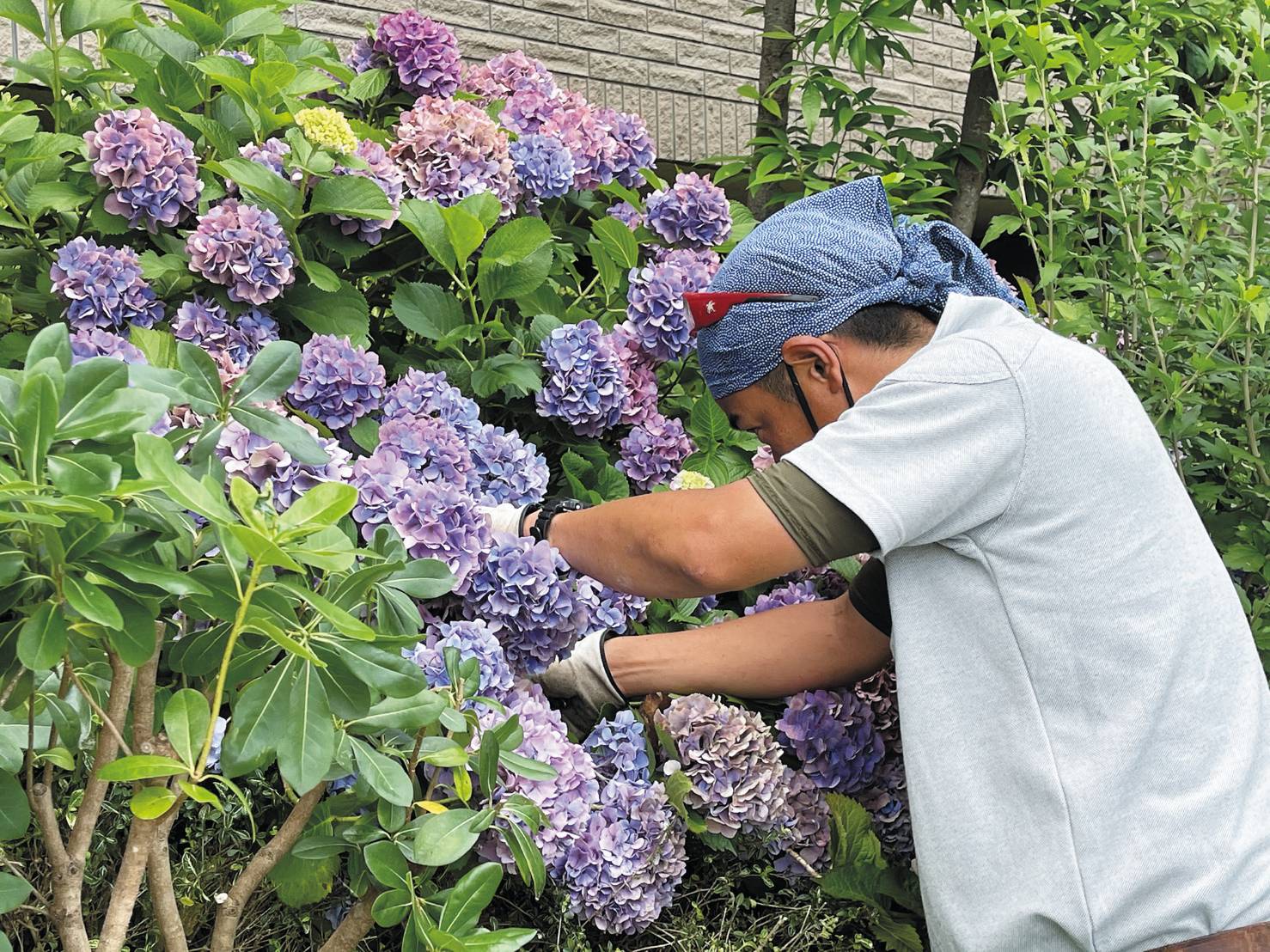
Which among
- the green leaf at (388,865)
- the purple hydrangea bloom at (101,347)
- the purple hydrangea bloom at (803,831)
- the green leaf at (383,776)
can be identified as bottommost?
the purple hydrangea bloom at (803,831)

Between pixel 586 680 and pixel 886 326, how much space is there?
76cm

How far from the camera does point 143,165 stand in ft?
7.13

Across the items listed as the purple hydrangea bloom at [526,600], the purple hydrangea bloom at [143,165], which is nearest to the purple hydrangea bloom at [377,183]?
the purple hydrangea bloom at [143,165]

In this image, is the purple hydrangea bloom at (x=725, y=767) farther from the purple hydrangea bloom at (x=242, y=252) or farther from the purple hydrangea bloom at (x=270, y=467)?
the purple hydrangea bloom at (x=242, y=252)

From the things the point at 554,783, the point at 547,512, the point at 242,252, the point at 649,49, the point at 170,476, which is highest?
the point at 170,476

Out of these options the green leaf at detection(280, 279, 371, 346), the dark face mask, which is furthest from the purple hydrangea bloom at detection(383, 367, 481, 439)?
the dark face mask

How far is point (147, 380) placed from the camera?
4.21 feet

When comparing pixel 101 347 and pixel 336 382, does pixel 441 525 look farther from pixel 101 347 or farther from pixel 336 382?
pixel 101 347

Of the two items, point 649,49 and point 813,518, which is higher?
point 813,518

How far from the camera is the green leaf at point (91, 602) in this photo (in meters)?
1.04

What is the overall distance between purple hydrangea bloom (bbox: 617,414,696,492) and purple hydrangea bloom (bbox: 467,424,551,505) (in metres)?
0.30

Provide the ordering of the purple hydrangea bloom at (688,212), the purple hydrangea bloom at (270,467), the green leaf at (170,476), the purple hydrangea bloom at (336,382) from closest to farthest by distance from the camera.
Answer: the green leaf at (170,476) → the purple hydrangea bloom at (270,467) → the purple hydrangea bloom at (336,382) → the purple hydrangea bloom at (688,212)

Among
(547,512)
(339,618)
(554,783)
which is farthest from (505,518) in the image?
(339,618)

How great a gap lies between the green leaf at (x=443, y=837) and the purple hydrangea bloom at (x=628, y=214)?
5.21 ft
